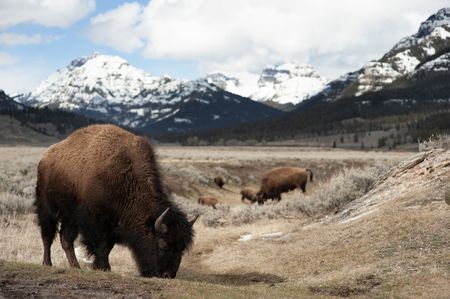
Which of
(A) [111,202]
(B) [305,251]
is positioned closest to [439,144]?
(B) [305,251]

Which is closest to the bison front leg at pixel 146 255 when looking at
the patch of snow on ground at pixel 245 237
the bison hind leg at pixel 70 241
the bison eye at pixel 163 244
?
the bison eye at pixel 163 244

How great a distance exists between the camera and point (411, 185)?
14203 millimetres

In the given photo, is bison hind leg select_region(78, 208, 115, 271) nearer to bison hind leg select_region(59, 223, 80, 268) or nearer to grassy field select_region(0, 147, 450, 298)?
grassy field select_region(0, 147, 450, 298)

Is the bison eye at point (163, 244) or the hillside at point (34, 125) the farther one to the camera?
the hillside at point (34, 125)

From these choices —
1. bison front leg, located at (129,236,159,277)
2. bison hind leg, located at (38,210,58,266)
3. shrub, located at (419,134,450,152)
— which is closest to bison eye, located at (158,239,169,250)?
bison front leg, located at (129,236,159,277)

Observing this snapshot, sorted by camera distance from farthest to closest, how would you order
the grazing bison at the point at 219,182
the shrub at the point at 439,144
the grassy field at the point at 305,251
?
the grazing bison at the point at 219,182 < the shrub at the point at 439,144 < the grassy field at the point at 305,251

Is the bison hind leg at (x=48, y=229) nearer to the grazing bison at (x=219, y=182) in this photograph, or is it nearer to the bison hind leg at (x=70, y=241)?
the bison hind leg at (x=70, y=241)

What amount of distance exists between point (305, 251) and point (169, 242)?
4583 millimetres

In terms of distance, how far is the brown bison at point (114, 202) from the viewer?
28.5ft

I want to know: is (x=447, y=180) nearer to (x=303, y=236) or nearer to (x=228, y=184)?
(x=303, y=236)

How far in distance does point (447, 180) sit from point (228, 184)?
31.5 m

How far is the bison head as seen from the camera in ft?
28.2

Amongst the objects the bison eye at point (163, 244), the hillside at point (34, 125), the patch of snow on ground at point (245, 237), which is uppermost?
the hillside at point (34, 125)

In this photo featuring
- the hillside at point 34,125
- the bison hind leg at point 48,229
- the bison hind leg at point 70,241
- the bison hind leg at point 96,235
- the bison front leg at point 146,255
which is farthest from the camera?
the hillside at point 34,125
